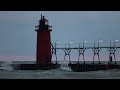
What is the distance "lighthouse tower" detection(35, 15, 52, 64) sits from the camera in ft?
65.2

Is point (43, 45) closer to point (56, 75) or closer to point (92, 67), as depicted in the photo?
point (56, 75)

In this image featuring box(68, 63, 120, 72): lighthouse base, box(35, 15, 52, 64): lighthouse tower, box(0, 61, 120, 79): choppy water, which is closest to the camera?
box(0, 61, 120, 79): choppy water

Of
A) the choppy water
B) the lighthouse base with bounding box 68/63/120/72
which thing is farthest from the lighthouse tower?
the lighthouse base with bounding box 68/63/120/72

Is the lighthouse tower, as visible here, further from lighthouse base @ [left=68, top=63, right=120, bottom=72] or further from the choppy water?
lighthouse base @ [left=68, top=63, right=120, bottom=72]

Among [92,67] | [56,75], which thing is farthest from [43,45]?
[92,67]

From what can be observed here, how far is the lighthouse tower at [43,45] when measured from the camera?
19859 mm

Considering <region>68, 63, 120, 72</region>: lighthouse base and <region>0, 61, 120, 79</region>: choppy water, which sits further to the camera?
<region>68, 63, 120, 72</region>: lighthouse base

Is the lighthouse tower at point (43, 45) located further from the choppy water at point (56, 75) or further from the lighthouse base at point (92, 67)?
the lighthouse base at point (92, 67)

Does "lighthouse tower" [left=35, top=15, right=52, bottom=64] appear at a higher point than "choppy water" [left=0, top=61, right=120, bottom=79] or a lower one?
higher
